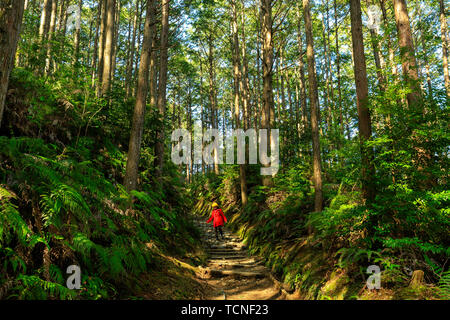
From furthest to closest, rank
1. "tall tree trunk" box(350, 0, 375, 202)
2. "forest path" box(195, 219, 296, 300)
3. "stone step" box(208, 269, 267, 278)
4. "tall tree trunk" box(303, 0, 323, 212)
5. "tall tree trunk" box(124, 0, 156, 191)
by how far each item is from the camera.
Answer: "tall tree trunk" box(303, 0, 323, 212), "stone step" box(208, 269, 267, 278), "tall tree trunk" box(124, 0, 156, 191), "forest path" box(195, 219, 296, 300), "tall tree trunk" box(350, 0, 375, 202)

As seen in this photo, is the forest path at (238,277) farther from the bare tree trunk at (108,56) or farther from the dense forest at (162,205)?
the bare tree trunk at (108,56)

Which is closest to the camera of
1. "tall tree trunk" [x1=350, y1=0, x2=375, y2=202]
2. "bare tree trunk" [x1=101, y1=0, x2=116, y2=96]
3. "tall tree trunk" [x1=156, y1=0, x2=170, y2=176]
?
"tall tree trunk" [x1=350, y1=0, x2=375, y2=202]

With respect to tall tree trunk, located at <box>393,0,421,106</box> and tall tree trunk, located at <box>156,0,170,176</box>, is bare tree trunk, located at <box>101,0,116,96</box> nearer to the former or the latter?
tall tree trunk, located at <box>156,0,170,176</box>

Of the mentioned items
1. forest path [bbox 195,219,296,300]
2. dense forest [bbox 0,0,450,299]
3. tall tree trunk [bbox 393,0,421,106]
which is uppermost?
tall tree trunk [bbox 393,0,421,106]

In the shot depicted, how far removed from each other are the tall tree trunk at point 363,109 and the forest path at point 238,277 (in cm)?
297

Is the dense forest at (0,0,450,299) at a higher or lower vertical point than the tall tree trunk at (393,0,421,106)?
lower

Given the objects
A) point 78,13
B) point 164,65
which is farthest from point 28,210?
point 78,13

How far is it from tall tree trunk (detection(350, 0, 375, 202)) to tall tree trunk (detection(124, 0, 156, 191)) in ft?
16.7

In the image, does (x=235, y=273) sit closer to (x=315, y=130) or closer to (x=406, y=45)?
(x=315, y=130)

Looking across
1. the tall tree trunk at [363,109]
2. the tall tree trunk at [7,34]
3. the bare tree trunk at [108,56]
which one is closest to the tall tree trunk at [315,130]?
the tall tree trunk at [363,109]

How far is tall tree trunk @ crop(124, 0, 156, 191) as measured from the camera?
6.18 m

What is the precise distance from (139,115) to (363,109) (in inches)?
209

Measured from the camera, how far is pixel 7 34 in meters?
2.79

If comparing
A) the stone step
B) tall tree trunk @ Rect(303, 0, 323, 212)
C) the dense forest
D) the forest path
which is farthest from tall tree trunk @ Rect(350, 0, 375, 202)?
the stone step
